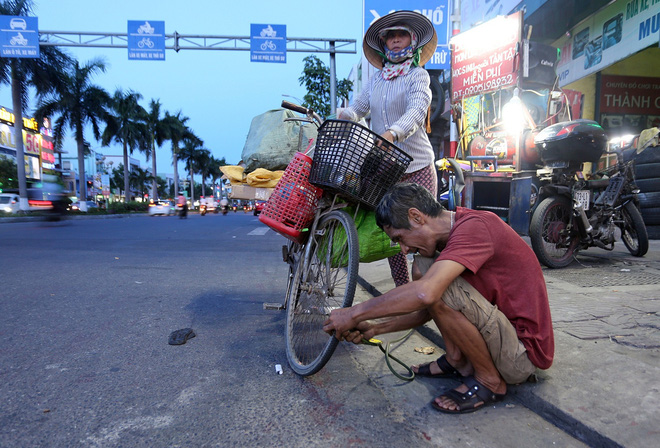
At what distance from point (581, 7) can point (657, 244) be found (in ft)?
17.5

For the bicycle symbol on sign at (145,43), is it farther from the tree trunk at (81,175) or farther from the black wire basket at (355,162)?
the black wire basket at (355,162)

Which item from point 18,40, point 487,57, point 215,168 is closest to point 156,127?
point 18,40

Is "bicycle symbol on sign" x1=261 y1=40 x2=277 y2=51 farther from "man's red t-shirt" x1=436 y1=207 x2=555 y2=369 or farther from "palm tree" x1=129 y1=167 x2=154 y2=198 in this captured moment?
"palm tree" x1=129 y1=167 x2=154 y2=198

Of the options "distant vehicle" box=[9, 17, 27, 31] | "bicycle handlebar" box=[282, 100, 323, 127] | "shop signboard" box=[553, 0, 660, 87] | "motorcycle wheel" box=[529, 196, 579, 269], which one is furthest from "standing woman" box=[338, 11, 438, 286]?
"distant vehicle" box=[9, 17, 27, 31]

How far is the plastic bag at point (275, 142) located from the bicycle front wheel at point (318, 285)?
33.6 inches

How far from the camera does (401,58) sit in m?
2.62

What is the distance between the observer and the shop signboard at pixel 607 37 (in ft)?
23.8

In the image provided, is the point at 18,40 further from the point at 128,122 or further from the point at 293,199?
the point at 128,122

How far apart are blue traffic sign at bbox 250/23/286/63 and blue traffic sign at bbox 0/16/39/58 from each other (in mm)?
7745

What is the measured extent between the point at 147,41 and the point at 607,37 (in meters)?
14.3

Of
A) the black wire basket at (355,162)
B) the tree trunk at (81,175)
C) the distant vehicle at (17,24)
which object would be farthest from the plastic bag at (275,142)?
the tree trunk at (81,175)

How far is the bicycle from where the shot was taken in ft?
6.77

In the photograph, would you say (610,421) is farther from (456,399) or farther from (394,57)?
(394,57)

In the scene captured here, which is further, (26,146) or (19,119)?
(26,146)
